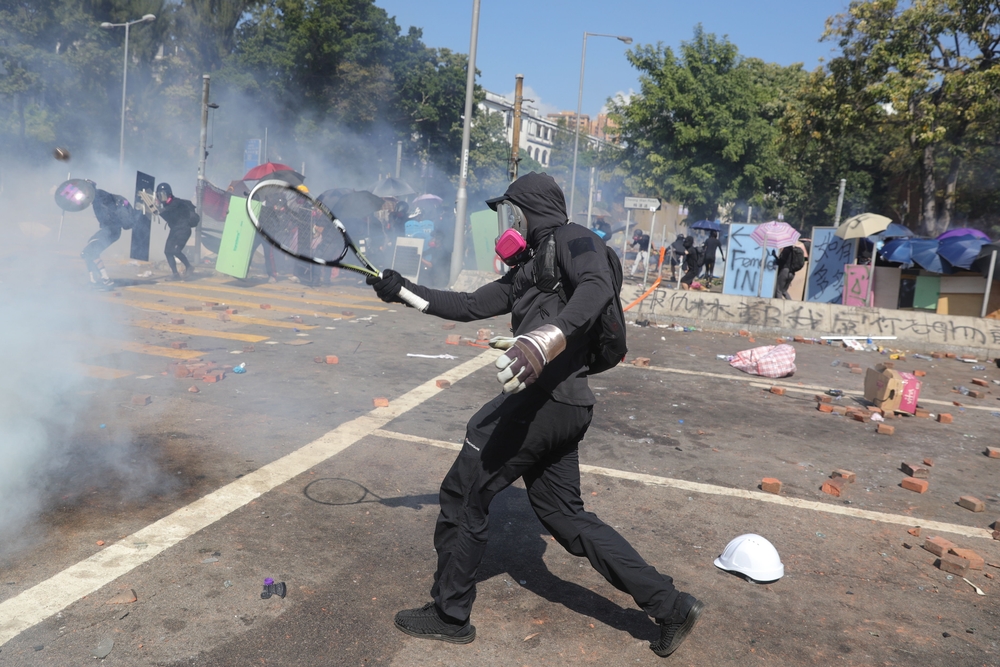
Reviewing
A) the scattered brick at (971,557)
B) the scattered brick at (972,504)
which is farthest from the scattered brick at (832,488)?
the scattered brick at (971,557)

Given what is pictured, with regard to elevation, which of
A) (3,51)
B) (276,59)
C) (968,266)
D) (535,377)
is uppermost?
(276,59)

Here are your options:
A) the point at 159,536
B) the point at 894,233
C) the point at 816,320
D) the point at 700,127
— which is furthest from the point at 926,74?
the point at 159,536

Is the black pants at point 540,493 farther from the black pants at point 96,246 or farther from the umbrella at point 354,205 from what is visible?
the umbrella at point 354,205

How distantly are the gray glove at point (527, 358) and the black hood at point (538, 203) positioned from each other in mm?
660

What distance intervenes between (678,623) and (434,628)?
3.24 feet

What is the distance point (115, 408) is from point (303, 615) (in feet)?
12.1

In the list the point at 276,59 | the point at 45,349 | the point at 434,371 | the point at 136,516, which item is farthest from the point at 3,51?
the point at 136,516

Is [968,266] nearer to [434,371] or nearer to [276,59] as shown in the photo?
[434,371]

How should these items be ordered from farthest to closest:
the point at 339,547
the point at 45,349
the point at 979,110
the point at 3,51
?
the point at 3,51 → the point at 979,110 → the point at 45,349 → the point at 339,547

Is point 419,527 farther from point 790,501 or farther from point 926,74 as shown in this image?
point 926,74

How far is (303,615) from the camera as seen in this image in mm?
3150

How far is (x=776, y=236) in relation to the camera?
16.8 meters

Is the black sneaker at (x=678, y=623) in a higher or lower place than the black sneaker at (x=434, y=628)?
higher

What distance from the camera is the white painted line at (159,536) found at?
120 inches
